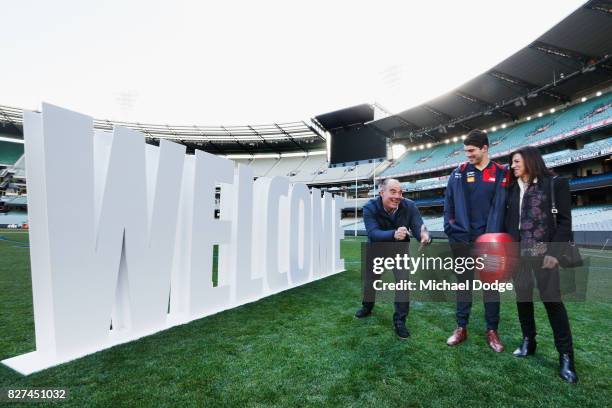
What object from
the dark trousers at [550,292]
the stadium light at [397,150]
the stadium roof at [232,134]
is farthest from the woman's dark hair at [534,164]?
the stadium light at [397,150]

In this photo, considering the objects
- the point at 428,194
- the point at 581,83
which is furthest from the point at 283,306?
the point at 428,194

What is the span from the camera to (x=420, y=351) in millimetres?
2711

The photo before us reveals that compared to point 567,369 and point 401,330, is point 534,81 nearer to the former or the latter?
point 401,330

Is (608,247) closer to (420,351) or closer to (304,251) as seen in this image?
(304,251)

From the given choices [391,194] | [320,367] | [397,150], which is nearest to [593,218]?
[391,194]

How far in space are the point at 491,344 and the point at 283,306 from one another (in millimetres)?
2539

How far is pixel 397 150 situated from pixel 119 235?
120 feet

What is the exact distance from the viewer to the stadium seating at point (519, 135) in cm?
1988

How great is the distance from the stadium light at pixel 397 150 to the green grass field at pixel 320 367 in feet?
113

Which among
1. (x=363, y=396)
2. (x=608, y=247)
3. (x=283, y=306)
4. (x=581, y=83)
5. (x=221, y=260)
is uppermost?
(x=581, y=83)

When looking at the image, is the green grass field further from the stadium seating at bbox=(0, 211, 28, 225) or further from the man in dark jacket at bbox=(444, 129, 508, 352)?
the stadium seating at bbox=(0, 211, 28, 225)

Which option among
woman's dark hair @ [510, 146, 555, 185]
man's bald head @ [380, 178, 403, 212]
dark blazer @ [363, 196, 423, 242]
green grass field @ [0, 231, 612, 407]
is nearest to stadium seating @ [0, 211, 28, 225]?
green grass field @ [0, 231, 612, 407]

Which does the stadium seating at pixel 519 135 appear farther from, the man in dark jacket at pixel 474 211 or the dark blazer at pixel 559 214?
the dark blazer at pixel 559 214

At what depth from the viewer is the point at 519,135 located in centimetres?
2481
